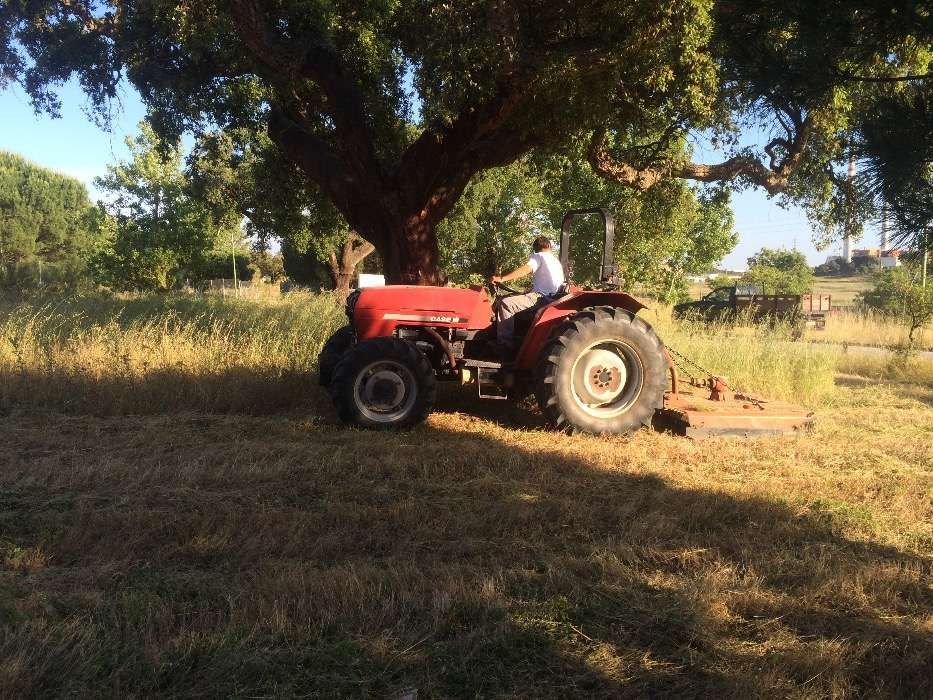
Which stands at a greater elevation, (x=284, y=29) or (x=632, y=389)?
(x=284, y=29)

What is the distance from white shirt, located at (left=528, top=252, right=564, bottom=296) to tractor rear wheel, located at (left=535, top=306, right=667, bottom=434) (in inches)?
20.7

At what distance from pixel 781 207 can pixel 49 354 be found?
1210 centimetres

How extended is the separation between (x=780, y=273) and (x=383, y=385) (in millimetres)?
34197

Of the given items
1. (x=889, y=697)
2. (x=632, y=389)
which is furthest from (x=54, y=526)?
(x=632, y=389)

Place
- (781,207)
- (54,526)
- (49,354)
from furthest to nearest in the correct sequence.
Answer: (781,207)
(49,354)
(54,526)

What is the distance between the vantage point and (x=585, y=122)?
28.2 ft

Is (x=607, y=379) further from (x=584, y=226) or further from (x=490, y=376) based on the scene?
(x=584, y=226)

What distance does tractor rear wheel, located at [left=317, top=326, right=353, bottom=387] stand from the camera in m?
7.12

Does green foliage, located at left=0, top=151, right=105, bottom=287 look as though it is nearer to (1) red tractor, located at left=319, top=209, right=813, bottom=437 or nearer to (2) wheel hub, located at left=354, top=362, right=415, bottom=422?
(1) red tractor, located at left=319, top=209, right=813, bottom=437

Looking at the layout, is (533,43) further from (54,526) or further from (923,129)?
(54,526)

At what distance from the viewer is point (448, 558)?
138 inches

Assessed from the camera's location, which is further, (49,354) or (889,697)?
(49,354)

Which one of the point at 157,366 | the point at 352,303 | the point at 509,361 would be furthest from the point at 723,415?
the point at 157,366

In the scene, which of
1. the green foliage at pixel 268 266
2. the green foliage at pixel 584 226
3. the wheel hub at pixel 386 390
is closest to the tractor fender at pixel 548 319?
the wheel hub at pixel 386 390
